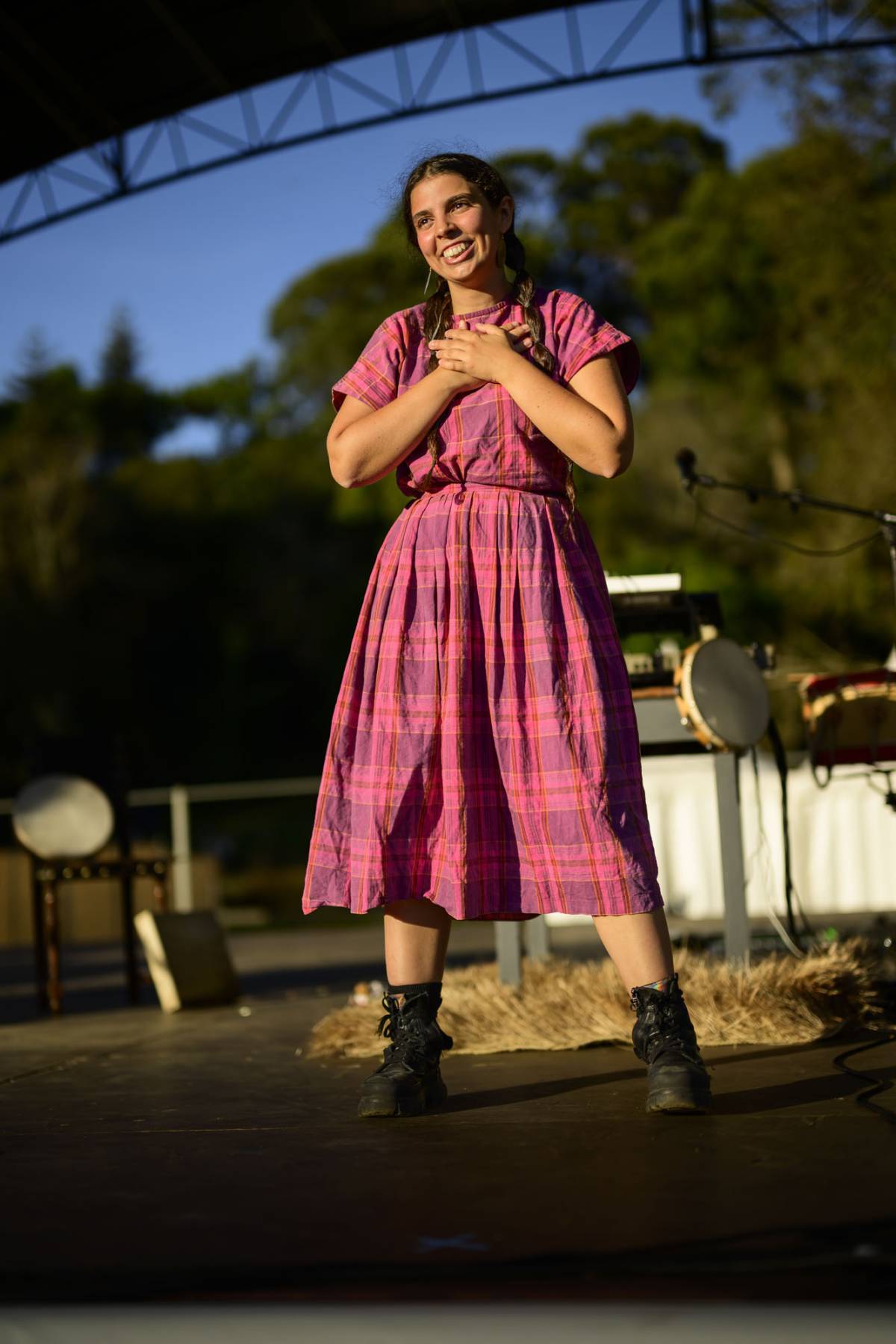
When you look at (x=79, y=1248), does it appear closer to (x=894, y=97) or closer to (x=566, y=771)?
(x=566, y=771)

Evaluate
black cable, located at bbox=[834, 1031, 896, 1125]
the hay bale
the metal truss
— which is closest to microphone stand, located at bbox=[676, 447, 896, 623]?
the hay bale

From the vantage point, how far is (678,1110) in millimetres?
1538

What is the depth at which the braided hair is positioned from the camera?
1758 mm

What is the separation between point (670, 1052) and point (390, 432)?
2.57ft

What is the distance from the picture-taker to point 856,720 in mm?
2979

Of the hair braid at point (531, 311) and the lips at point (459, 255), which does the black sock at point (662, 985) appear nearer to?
the hair braid at point (531, 311)

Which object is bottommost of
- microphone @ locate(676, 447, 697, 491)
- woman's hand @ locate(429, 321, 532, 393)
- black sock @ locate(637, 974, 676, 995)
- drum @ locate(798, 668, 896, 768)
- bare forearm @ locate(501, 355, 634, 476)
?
black sock @ locate(637, 974, 676, 995)

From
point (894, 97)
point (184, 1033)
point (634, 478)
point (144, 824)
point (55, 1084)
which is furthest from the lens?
point (634, 478)

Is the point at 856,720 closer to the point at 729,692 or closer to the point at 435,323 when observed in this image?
the point at 729,692

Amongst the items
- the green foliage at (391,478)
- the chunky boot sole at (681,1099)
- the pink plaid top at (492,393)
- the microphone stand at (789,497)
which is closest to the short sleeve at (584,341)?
Answer: the pink plaid top at (492,393)

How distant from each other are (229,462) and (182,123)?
73.7 ft

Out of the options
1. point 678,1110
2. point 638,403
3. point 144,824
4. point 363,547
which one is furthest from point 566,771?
point 363,547

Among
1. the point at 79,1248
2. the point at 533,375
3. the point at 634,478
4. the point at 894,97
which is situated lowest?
the point at 79,1248

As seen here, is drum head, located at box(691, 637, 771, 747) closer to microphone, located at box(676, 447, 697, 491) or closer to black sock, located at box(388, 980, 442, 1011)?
microphone, located at box(676, 447, 697, 491)
